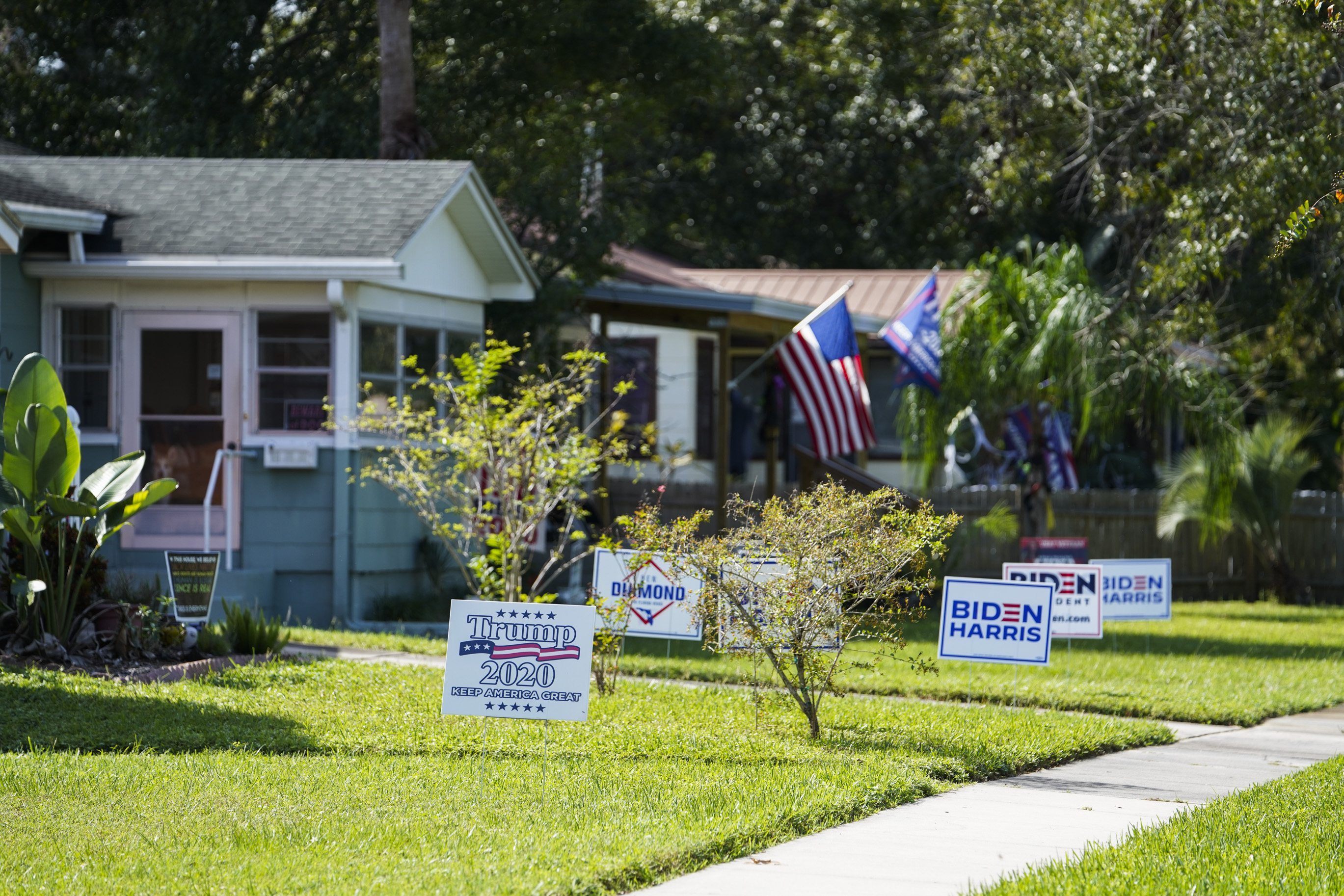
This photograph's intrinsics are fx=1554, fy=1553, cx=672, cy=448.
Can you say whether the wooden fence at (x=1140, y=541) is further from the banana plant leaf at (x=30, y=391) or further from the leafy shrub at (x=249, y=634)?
the banana plant leaf at (x=30, y=391)

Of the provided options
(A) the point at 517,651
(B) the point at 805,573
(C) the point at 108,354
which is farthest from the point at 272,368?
(B) the point at 805,573

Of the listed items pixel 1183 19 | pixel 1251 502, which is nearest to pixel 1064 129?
pixel 1183 19

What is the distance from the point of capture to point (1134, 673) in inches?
516

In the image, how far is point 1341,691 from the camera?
1228 cm

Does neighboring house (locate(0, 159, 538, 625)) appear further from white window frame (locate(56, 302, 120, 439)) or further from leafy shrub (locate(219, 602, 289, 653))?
leafy shrub (locate(219, 602, 289, 653))

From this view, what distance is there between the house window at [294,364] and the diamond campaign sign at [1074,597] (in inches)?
257

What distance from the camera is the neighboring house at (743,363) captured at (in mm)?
22344

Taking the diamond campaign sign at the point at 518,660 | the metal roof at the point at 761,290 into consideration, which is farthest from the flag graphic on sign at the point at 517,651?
the metal roof at the point at 761,290

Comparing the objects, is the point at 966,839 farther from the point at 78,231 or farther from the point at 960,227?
the point at 960,227

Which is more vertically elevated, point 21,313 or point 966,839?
point 21,313

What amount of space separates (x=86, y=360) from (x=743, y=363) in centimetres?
1242

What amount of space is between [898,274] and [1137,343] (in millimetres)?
7910

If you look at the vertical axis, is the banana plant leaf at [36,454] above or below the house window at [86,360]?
below

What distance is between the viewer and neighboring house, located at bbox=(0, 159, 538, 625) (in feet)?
47.0
